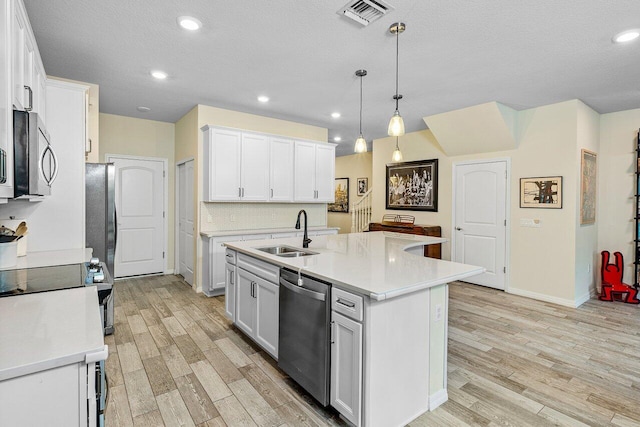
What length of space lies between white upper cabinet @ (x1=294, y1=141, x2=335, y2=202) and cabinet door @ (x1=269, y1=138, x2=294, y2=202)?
0.14 m

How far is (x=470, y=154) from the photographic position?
5449mm

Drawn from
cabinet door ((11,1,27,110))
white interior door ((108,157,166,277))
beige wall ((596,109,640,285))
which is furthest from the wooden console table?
cabinet door ((11,1,27,110))

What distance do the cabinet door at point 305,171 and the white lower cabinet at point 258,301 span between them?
8.51 ft

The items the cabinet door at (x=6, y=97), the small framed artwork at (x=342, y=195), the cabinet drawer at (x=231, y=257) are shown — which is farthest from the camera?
the small framed artwork at (x=342, y=195)

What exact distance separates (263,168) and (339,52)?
8.31ft

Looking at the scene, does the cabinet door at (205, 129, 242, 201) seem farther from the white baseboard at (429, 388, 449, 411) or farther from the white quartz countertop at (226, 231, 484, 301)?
the white baseboard at (429, 388, 449, 411)

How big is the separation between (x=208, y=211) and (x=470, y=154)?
14.0ft

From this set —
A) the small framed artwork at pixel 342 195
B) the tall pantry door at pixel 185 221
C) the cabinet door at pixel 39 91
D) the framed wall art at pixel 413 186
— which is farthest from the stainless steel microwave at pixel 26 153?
the small framed artwork at pixel 342 195

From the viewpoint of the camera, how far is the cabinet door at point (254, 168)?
4984 millimetres

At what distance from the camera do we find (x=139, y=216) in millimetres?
5496

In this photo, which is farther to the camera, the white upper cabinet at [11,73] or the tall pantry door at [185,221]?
the tall pantry door at [185,221]

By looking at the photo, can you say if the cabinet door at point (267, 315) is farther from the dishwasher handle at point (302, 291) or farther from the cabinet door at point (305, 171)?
the cabinet door at point (305, 171)

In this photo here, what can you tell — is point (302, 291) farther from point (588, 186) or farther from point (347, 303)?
point (588, 186)

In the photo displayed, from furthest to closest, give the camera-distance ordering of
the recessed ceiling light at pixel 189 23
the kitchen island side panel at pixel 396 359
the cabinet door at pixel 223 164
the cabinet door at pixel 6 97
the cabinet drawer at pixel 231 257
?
the cabinet door at pixel 223 164 → the cabinet drawer at pixel 231 257 → the recessed ceiling light at pixel 189 23 → the kitchen island side panel at pixel 396 359 → the cabinet door at pixel 6 97
